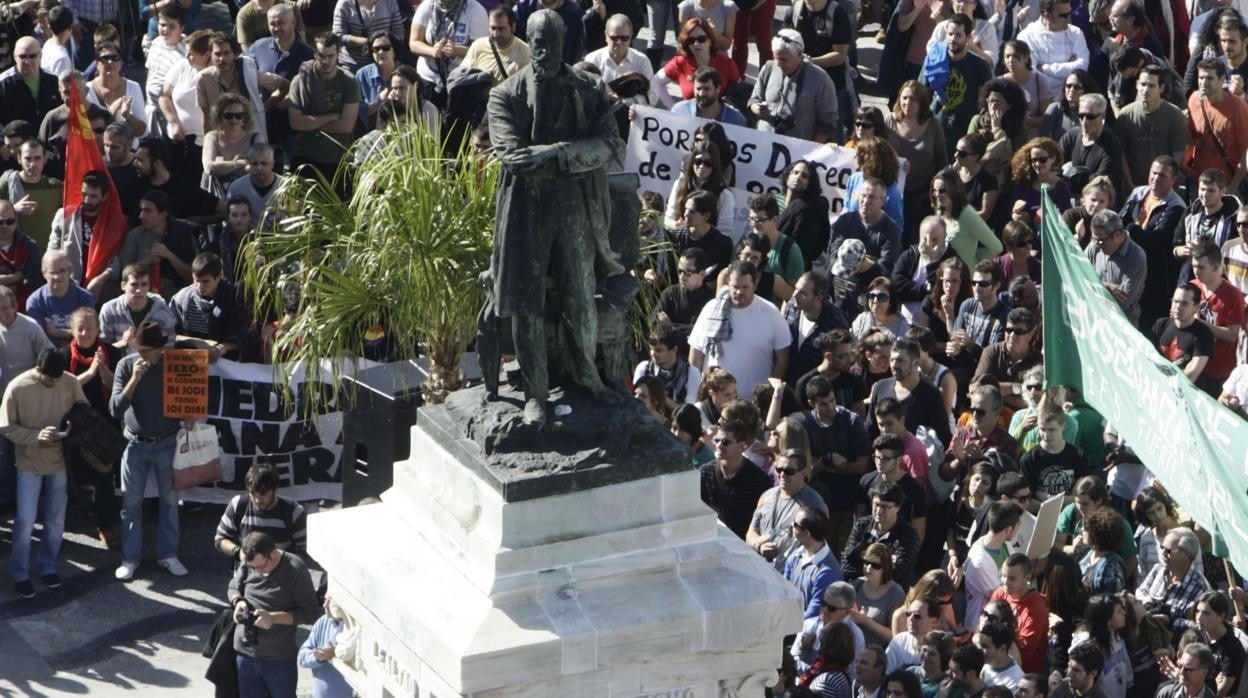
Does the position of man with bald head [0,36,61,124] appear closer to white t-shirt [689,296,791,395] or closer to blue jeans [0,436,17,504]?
blue jeans [0,436,17,504]

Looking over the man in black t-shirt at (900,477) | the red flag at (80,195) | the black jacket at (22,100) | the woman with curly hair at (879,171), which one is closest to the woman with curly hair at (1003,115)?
the woman with curly hair at (879,171)

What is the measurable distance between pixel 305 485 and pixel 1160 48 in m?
8.50

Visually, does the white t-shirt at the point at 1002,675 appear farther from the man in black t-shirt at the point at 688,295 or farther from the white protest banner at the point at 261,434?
the white protest banner at the point at 261,434

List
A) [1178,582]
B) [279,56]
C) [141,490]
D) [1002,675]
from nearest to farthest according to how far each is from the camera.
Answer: [1002,675], [1178,582], [141,490], [279,56]

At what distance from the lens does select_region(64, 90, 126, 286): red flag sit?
59.9ft

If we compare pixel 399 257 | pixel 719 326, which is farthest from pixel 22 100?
pixel 719 326

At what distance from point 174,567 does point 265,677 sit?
2604mm

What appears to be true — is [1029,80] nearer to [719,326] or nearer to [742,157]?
[742,157]

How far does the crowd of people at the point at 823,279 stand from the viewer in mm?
13766

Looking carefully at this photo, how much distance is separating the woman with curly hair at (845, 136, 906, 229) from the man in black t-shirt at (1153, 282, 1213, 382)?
7.84 ft

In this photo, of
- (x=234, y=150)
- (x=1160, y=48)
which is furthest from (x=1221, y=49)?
(x=234, y=150)

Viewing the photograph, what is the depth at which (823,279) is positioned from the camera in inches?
653

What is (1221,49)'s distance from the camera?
20.8 m

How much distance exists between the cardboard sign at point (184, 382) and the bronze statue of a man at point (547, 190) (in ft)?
23.3
